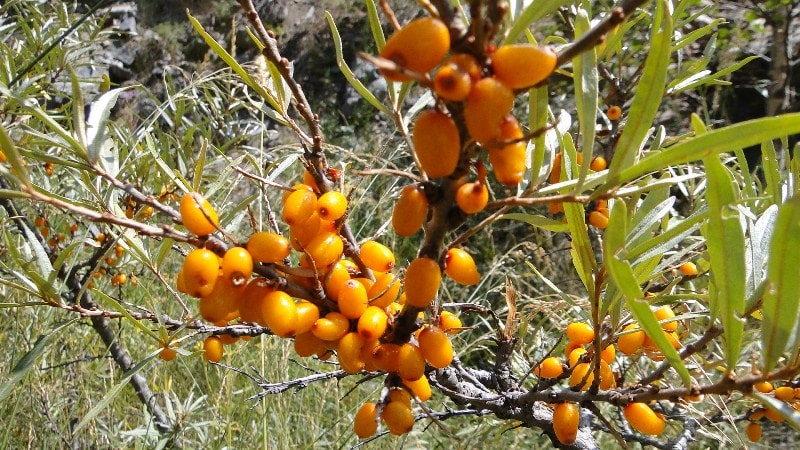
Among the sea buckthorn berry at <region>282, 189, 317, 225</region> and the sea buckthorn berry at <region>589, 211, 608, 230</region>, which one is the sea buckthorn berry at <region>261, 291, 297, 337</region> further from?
the sea buckthorn berry at <region>589, 211, 608, 230</region>

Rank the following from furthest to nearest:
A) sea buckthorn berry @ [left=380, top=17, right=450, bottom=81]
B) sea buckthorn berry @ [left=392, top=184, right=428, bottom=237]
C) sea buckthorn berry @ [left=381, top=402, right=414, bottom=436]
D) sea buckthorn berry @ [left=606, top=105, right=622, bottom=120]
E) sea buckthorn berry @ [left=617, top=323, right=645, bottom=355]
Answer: sea buckthorn berry @ [left=606, top=105, right=622, bottom=120]
sea buckthorn berry @ [left=617, top=323, right=645, bottom=355]
sea buckthorn berry @ [left=381, top=402, right=414, bottom=436]
sea buckthorn berry @ [left=392, top=184, right=428, bottom=237]
sea buckthorn berry @ [left=380, top=17, right=450, bottom=81]

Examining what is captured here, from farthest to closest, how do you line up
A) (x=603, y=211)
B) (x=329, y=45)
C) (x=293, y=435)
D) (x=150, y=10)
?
1. (x=150, y=10)
2. (x=329, y=45)
3. (x=293, y=435)
4. (x=603, y=211)

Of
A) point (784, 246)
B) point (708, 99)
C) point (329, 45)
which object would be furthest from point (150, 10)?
point (784, 246)

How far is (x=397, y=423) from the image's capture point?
479 millimetres

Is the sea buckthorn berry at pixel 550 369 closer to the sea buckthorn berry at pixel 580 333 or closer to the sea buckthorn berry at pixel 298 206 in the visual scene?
the sea buckthorn berry at pixel 580 333

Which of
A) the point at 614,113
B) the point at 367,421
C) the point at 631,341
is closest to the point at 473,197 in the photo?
the point at 367,421

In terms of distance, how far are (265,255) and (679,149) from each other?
0.99ft

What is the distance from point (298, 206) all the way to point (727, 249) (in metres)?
0.30

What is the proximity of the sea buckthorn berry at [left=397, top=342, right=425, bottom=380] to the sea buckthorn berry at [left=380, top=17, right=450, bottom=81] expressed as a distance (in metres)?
0.26

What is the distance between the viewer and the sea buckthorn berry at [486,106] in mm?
279

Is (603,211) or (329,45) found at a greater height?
(603,211)

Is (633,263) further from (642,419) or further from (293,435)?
(293,435)

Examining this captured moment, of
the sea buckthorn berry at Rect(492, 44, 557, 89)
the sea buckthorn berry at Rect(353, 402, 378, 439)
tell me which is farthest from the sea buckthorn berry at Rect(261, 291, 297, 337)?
the sea buckthorn berry at Rect(492, 44, 557, 89)

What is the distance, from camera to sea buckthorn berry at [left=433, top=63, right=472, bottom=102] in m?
0.27
